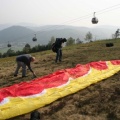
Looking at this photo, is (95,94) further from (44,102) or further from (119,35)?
(119,35)

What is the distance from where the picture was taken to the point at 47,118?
33.8 ft

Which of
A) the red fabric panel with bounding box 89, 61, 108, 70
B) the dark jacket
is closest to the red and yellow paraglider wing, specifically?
the red fabric panel with bounding box 89, 61, 108, 70

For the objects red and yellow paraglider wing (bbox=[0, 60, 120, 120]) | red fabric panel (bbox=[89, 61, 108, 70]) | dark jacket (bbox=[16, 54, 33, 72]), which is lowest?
red and yellow paraglider wing (bbox=[0, 60, 120, 120])

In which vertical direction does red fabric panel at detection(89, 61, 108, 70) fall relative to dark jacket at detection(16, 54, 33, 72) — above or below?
below

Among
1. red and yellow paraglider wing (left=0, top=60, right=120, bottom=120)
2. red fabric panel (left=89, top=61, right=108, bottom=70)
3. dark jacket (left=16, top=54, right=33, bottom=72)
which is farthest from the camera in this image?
dark jacket (left=16, top=54, right=33, bottom=72)

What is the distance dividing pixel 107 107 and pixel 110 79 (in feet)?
13.7

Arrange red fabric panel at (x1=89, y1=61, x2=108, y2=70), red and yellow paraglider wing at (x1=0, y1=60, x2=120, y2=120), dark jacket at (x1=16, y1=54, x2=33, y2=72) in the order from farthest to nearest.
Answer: dark jacket at (x1=16, y1=54, x2=33, y2=72) < red fabric panel at (x1=89, y1=61, x2=108, y2=70) < red and yellow paraglider wing at (x1=0, y1=60, x2=120, y2=120)

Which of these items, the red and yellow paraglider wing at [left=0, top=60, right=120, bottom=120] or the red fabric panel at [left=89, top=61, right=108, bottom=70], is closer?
the red and yellow paraglider wing at [left=0, top=60, right=120, bottom=120]

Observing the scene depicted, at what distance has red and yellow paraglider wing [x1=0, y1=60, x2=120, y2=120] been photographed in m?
10.5

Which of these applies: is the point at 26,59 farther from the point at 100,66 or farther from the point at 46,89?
the point at 46,89

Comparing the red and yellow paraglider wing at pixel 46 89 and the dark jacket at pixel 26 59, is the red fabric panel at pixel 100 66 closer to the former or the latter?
the red and yellow paraglider wing at pixel 46 89

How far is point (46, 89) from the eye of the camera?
12320 mm

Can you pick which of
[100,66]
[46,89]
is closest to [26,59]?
[100,66]

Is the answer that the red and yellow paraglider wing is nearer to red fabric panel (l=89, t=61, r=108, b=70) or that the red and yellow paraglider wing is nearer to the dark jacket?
red fabric panel (l=89, t=61, r=108, b=70)
